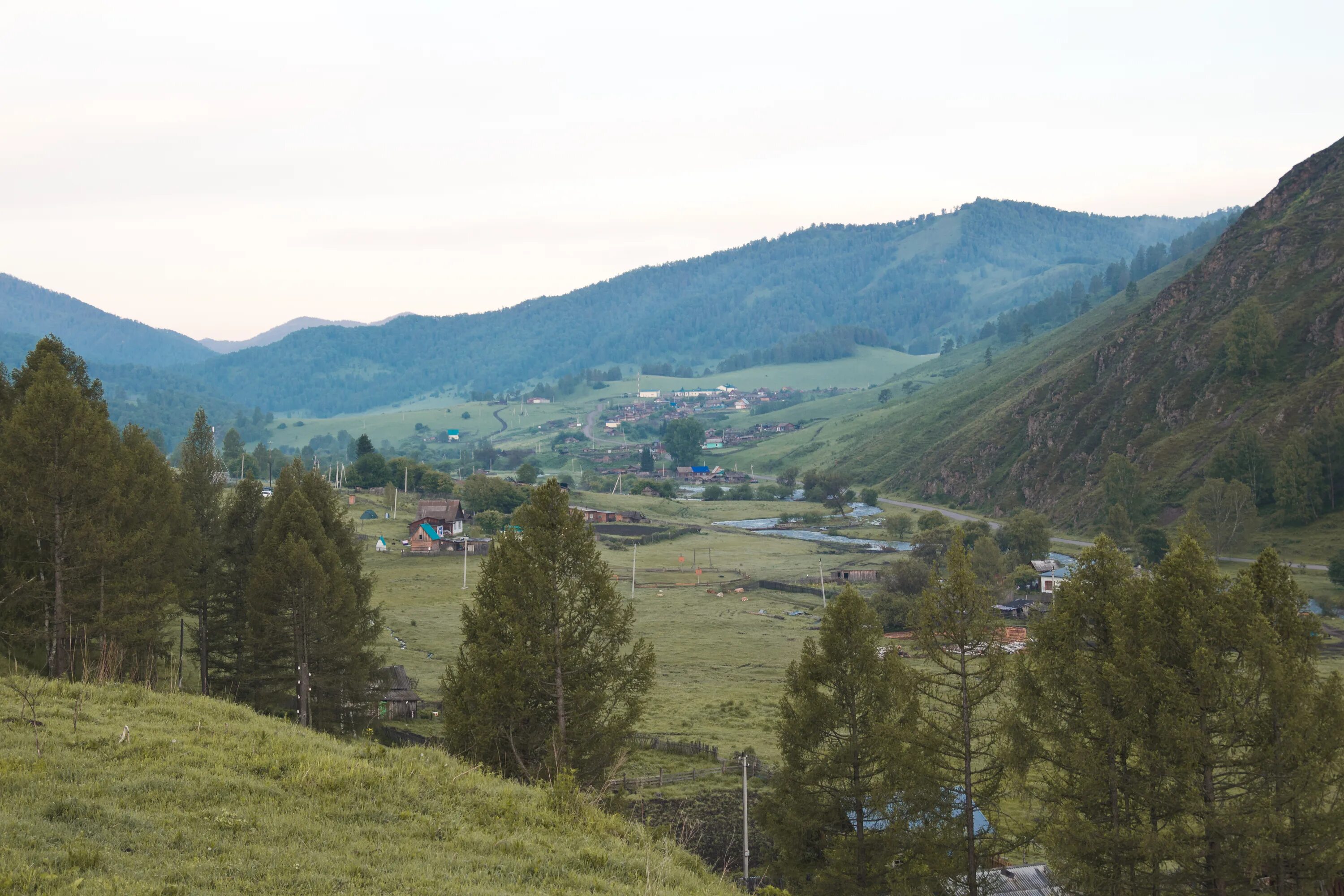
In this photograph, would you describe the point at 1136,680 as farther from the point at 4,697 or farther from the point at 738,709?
the point at 738,709

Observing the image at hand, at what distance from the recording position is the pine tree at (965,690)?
25422 mm

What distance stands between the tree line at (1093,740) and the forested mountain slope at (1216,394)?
3487 inches

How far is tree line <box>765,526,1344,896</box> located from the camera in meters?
21.8

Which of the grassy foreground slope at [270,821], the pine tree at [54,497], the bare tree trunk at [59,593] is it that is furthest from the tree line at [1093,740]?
the pine tree at [54,497]

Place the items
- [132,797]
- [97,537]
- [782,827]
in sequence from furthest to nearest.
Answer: [97,537] → [782,827] → [132,797]

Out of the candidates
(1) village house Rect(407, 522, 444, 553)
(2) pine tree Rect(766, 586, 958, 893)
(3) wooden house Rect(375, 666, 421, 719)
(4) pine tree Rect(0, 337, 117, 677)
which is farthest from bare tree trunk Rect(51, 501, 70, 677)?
(1) village house Rect(407, 522, 444, 553)

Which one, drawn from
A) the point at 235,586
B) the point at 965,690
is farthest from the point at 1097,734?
the point at 235,586

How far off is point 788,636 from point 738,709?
2498cm

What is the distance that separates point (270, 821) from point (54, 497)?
70.6 feet

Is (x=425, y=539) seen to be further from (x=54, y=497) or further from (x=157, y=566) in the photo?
(x=54, y=497)

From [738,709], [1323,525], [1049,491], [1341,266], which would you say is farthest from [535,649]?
[1341,266]

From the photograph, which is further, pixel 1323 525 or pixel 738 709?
pixel 1323 525

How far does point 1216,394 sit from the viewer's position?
124312 mm

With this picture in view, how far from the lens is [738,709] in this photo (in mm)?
55531
